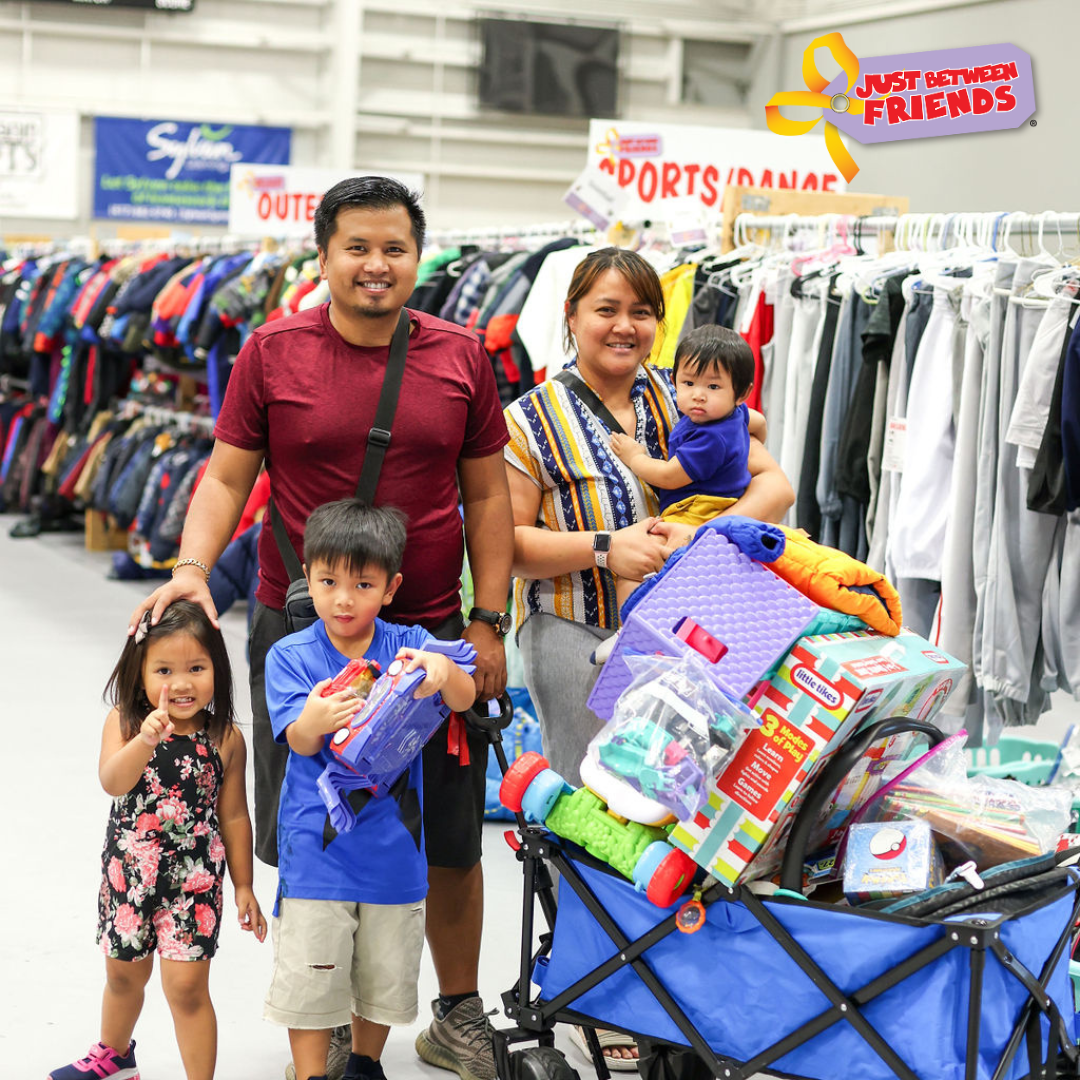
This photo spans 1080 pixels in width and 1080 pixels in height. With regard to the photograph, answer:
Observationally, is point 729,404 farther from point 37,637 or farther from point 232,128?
point 232,128

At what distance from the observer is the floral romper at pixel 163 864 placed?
2.38 metres

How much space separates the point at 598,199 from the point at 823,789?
3.33 meters

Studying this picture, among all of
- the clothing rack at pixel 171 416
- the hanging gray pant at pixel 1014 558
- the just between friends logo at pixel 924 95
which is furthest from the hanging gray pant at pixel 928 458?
the clothing rack at pixel 171 416

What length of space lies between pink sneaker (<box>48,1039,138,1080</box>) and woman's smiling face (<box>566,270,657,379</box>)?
4.86 ft

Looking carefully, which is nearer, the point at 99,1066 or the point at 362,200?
the point at 362,200

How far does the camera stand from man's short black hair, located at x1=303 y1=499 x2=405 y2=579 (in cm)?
221

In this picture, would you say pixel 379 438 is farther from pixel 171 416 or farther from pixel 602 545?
pixel 171 416

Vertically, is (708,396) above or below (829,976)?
above

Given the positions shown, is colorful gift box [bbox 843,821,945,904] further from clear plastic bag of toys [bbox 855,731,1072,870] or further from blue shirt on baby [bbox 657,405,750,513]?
blue shirt on baby [bbox 657,405,750,513]

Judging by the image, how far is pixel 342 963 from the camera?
7.66 feet

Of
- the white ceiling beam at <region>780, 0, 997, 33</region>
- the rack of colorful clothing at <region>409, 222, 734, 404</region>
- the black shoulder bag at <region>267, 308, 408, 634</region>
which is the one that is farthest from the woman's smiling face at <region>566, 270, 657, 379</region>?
the white ceiling beam at <region>780, 0, 997, 33</region>

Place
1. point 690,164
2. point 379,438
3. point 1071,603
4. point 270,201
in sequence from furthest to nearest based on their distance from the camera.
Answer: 1. point 270,201
2. point 690,164
3. point 1071,603
4. point 379,438

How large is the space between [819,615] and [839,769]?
222 mm

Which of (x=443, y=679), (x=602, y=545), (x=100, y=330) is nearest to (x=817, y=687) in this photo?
(x=443, y=679)
